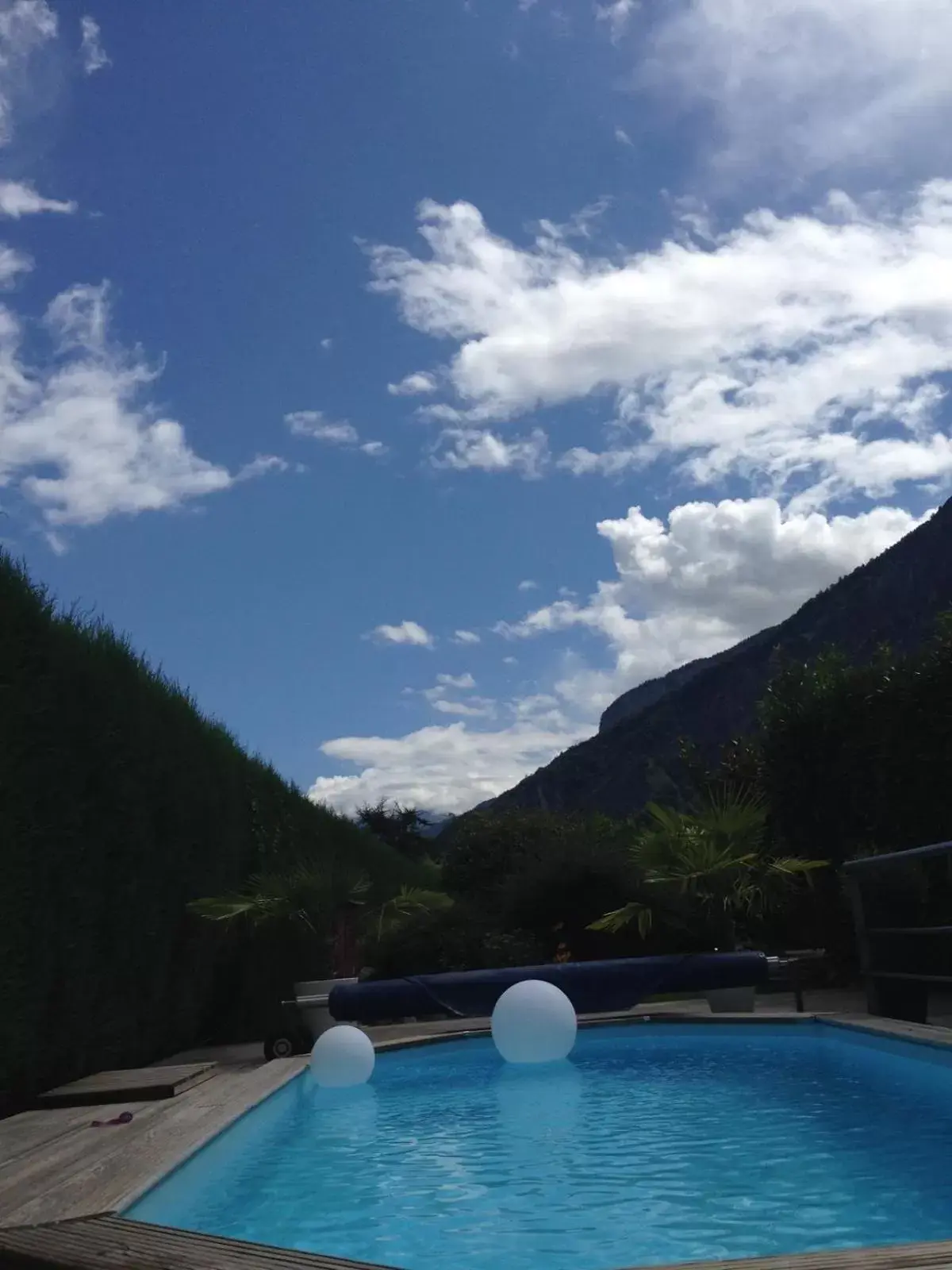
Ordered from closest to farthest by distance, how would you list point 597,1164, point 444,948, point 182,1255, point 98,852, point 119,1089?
point 182,1255 → point 597,1164 → point 119,1089 → point 98,852 → point 444,948

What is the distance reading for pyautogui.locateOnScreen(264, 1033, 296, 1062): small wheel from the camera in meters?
8.79

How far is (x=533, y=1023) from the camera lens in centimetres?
747

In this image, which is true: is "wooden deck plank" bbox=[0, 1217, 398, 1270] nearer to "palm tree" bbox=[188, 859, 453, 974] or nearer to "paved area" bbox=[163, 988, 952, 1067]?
"paved area" bbox=[163, 988, 952, 1067]

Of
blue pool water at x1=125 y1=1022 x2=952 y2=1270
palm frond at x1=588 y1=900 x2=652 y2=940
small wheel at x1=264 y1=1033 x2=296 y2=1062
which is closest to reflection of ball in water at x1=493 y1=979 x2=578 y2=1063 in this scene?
Result: blue pool water at x1=125 y1=1022 x2=952 y2=1270

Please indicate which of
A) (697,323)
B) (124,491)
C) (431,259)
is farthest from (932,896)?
(124,491)

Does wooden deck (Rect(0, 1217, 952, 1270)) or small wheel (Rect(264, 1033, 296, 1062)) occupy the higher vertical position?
small wheel (Rect(264, 1033, 296, 1062))

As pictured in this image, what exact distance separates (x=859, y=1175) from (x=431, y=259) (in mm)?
8090

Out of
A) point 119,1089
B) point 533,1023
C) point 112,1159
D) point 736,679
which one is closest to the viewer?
point 112,1159

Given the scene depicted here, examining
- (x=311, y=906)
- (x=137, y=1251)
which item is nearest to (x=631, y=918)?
(x=311, y=906)

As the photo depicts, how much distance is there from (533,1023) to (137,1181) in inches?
150

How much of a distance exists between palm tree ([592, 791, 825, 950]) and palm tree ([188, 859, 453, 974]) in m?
2.33

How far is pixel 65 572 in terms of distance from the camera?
7.60m

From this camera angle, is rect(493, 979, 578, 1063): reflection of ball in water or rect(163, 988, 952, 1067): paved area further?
rect(163, 988, 952, 1067): paved area

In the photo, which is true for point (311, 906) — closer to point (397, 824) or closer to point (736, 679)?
point (397, 824)
